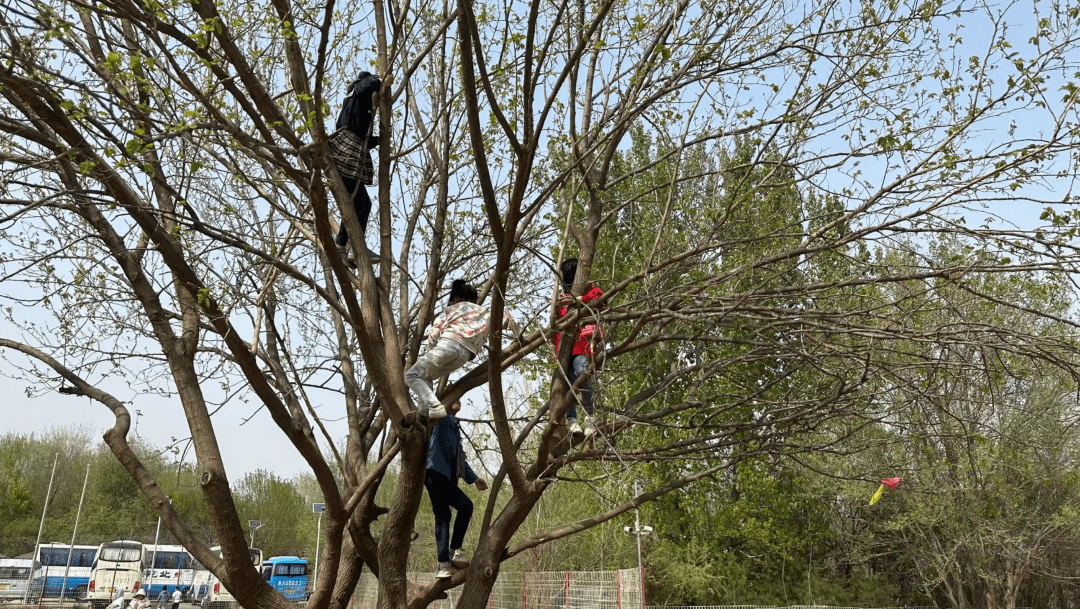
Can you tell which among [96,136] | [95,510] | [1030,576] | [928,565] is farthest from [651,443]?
[95,510]

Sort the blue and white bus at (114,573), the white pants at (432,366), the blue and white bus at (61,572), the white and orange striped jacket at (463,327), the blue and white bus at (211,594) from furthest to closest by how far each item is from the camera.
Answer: the blue and white bus at (211,594) → the blue and white bus at (61,572) → the blue and white bus at (114,573) → the white and orange striped jacket at (463,327) → the white pants at (432,366)

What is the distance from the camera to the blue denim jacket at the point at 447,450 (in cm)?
528

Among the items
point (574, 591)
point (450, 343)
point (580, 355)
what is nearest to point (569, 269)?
point (580, 355)

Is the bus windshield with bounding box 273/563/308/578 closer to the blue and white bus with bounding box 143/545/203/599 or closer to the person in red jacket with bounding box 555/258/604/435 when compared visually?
the blue and white bus with bounding box 143/545/203/599

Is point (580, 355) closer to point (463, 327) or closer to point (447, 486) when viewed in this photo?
point (463, 327)

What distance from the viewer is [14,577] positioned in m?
23.8

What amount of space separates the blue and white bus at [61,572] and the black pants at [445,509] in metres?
22.5

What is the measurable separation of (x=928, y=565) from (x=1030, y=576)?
2512 mm

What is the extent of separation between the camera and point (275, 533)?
129 feet

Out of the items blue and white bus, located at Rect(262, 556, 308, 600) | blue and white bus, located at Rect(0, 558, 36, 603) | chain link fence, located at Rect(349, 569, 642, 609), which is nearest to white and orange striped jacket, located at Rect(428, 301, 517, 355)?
chain link fence, located at Rect(349, 569, 642, 609)

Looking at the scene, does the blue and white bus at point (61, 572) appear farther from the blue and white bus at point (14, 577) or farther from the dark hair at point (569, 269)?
the dark hair at point (569, 269)

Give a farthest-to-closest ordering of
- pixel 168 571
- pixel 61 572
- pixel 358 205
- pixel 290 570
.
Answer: pixel 290 570 < pixel 168 571 < pixel 61 572 < pixel 358 205

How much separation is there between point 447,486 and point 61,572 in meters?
26.6

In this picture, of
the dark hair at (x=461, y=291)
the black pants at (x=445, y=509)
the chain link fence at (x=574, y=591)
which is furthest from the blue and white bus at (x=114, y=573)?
the dark hair at (x=461, y=291)
